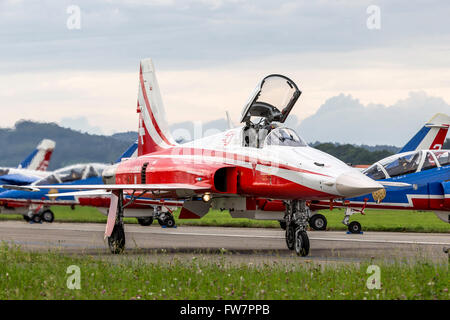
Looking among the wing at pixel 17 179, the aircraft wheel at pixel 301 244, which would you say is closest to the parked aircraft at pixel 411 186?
the aircraft wheel at pixel 301 244

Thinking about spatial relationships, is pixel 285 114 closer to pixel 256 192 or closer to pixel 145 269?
pixel 256 192

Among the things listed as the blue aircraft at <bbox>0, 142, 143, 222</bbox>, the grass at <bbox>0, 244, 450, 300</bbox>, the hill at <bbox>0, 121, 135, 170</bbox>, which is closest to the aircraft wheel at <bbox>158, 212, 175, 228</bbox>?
the blue aircraft at <bbox>0, 142, 143, 222</bbox>

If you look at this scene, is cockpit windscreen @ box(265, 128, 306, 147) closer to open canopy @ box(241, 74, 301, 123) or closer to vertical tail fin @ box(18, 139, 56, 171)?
open canopy @ box(241, 74, 301, 123)

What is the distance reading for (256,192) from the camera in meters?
Answer: 15.3

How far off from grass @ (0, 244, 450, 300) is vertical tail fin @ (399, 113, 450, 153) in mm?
20428

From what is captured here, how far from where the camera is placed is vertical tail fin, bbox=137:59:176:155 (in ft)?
67.5

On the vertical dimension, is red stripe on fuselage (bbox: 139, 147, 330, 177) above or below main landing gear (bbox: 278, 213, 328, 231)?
above

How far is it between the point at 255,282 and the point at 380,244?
9420 millimetres

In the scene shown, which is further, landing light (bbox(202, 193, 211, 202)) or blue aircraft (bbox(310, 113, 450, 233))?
blue aircraft (bbox(310, 113, 450, 233))

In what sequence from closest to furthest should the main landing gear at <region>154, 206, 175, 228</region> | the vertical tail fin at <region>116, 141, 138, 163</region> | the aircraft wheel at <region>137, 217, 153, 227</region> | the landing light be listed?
the landing light → the main landing gear at <region>154, 206, 175, 228</region> → the vertical tail fin at <region>116, 141, 138, 163</region> → the aircraft wheel at <region>137, 217, 153, 227</region>

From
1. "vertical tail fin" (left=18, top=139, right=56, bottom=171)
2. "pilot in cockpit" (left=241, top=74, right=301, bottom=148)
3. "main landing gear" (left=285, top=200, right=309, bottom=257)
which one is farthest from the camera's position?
"vertical tail fin" (left=18, top=139, right=56, bottom=171)

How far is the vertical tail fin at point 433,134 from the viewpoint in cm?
3000

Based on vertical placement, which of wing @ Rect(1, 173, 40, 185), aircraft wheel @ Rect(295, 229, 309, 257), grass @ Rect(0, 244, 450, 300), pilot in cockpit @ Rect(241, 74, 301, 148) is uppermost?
pilot in cockpit @ Rect(241, 74, 301, 148)

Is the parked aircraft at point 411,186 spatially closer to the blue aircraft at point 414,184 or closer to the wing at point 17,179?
the blue aircraft at point 414,184
